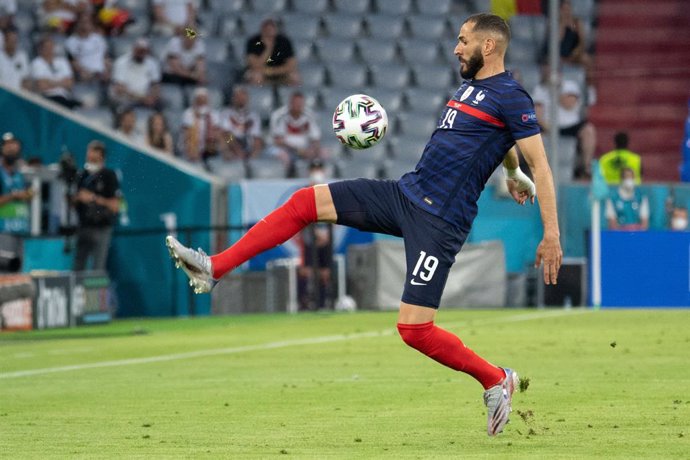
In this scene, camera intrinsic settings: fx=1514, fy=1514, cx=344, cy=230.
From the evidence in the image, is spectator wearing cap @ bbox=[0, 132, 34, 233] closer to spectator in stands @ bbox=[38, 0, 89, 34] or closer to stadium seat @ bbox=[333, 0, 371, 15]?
spectator in stands @ bbox=[38, 0, 89, 34]

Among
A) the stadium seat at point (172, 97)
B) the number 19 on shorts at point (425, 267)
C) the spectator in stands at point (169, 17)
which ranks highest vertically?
the spectator in stands at point (169, 17)

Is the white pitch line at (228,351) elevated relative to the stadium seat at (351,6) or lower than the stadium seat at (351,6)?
lower

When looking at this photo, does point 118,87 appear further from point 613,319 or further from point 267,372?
point 267,372

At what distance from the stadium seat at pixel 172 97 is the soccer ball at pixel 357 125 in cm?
1619

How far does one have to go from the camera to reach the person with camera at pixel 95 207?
2109 cm

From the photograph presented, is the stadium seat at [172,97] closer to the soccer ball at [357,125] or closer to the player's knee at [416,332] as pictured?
the soccer ball at [357,125]

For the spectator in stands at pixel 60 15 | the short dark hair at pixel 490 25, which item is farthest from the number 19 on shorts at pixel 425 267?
the spectator in stands at pixel 60 15

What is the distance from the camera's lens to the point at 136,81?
24.4m

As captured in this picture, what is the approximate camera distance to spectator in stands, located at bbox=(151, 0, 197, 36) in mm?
25578

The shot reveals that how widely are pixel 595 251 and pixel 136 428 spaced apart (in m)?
14.7

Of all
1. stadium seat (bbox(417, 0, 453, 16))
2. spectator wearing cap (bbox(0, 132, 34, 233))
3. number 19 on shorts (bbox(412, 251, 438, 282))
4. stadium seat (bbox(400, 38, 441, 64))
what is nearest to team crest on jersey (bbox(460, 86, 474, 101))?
number 19 on shorts (bbox(412, 251, 438, 282))

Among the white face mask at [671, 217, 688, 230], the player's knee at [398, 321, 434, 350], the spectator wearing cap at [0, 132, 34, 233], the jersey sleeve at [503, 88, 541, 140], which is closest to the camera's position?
the jersey sleeve at [503, 88, 541, 140]

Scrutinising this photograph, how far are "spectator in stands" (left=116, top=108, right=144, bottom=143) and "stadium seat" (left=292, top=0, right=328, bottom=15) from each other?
5094 millimetres

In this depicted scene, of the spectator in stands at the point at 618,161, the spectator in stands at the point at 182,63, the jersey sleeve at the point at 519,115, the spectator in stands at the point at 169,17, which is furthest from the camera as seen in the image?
the spectator in stands at the point at 169,17
